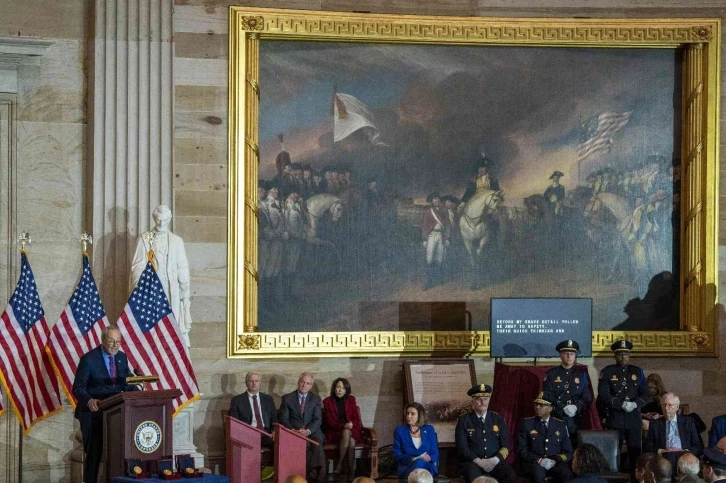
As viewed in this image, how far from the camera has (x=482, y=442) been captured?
1485 cm

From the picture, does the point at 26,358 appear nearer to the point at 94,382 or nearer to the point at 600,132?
the point at 94,382

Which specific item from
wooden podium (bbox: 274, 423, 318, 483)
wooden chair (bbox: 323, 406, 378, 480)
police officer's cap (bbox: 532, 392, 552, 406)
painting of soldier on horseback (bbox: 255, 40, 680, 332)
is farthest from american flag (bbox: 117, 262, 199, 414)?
police officer's cap (bbox: 532, 392, 552, 406)

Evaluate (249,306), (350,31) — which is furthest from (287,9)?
(249,306)

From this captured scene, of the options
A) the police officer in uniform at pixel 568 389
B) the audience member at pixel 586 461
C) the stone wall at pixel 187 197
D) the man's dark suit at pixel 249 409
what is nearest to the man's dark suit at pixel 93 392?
the man's dark suit at pixel 249 409

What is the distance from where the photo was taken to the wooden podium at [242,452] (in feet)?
45.1

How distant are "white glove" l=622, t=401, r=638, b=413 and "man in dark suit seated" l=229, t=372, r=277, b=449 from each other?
4.17 meters

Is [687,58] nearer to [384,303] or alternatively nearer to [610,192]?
[610,192]

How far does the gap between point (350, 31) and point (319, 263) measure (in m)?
A: 3.00

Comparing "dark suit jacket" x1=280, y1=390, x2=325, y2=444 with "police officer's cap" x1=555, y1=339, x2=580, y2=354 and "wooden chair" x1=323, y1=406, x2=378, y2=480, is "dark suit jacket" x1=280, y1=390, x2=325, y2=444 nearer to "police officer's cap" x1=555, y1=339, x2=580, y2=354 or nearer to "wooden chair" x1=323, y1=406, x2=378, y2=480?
"wooden chair" x1=323, y1=406, x2=378, y2=480

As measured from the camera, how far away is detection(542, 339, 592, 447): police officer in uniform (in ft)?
51.0

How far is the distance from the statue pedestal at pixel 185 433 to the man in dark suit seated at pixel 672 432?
531cm

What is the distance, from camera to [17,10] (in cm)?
1606

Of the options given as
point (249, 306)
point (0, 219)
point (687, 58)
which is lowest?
point (249, 306)

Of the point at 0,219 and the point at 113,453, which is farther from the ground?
the point at 0,219
